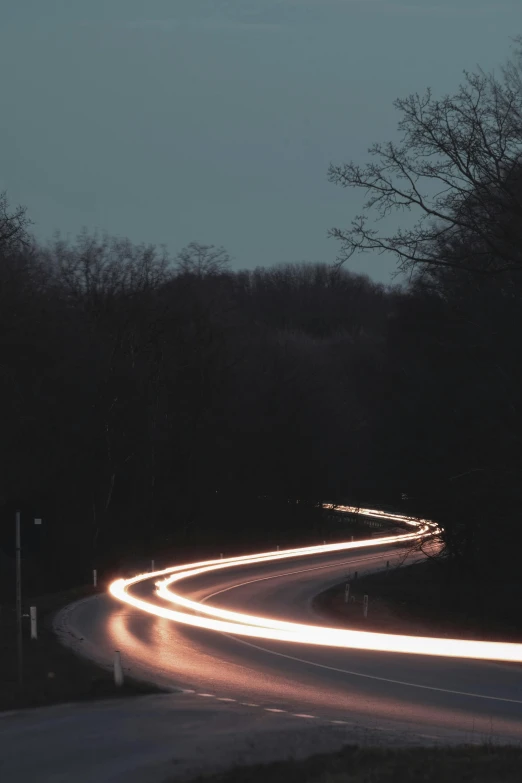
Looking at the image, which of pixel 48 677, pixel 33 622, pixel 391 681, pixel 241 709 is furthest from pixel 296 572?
pixel 241 709

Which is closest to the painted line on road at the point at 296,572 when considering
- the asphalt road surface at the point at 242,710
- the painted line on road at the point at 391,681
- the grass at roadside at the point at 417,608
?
the grass at roadside at the point at 417,608

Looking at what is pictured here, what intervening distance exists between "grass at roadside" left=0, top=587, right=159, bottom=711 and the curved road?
70cm

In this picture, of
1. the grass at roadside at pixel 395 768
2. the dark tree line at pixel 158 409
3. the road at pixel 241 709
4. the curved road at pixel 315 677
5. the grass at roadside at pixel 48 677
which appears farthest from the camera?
the dark tree line at pixel 158 409

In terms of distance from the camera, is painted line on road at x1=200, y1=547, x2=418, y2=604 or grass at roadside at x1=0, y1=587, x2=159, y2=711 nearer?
grass at roadside at x1=0, y1=587, x2=159, y2=711

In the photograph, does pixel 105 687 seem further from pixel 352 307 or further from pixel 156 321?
pixel 352 307

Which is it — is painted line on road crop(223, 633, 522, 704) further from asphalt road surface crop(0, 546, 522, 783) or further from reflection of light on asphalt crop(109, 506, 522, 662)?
reflection of light on asphalt crop(109, 506, 522, 662)

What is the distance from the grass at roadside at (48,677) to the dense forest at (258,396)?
2251mm

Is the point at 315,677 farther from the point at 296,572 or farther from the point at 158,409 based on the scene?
the point at 158,409

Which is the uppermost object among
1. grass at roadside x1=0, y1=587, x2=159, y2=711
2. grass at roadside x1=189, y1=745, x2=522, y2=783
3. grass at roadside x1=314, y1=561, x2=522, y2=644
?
grass at roadside x1=189, y1=745, x2=522, y2=783

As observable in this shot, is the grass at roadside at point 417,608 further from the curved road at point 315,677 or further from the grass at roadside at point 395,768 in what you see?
the grass at roadside at point 395,768

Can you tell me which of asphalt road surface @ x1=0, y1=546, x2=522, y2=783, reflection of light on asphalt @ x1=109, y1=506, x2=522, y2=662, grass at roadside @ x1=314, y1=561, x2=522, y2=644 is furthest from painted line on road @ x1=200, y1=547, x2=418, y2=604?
asphalt road surface @ x1=0, y1=546, x2=522, y2=783

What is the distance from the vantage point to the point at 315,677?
50.0ft

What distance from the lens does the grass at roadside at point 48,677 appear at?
44.5 ft

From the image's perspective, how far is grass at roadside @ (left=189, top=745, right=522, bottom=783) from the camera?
7.27m
